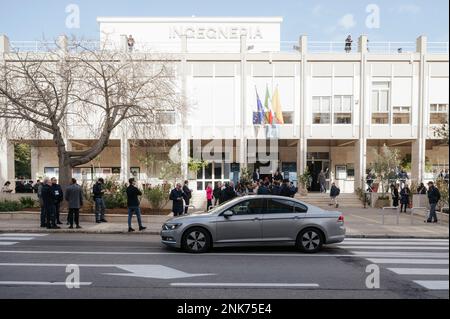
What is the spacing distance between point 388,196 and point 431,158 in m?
9.94

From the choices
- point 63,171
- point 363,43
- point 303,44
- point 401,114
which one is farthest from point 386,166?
point 63,171

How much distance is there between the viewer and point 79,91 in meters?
16.9

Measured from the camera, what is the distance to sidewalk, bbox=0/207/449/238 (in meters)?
13.2

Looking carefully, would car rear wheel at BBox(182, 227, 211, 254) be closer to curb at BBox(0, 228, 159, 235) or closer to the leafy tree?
curb at BBox(0, 228, 159, 235)

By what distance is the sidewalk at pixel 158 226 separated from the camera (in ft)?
43.3

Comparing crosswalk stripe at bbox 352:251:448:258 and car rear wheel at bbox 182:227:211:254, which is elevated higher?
car rear wheel at bbox 182:227:211:254

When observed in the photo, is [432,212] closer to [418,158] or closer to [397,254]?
[397,254]

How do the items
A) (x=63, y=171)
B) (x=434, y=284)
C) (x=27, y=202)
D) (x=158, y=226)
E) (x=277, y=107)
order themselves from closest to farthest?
(x=434, y=284)
(x=158, y=226)
(x=63, y=171)
(x=27, y=202)
(x=277, y=107)

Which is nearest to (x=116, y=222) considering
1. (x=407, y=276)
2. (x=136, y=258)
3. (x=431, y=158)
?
(x=136, y=258)

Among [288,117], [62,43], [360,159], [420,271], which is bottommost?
[420,271]

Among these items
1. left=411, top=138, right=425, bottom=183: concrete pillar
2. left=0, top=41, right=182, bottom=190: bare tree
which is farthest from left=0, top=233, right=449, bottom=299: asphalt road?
left=411, top=138, right=425, bottom=183: concrete pillar

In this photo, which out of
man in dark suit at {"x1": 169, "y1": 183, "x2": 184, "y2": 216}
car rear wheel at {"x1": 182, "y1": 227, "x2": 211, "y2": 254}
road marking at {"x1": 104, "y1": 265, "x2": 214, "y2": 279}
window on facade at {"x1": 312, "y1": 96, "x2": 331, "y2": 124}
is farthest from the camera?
window on facade at {"x1": 312, "y1": 96, "x2": 331, "y2": 124}

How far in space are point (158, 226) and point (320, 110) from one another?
710 inches

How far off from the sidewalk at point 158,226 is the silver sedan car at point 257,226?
3540mm
